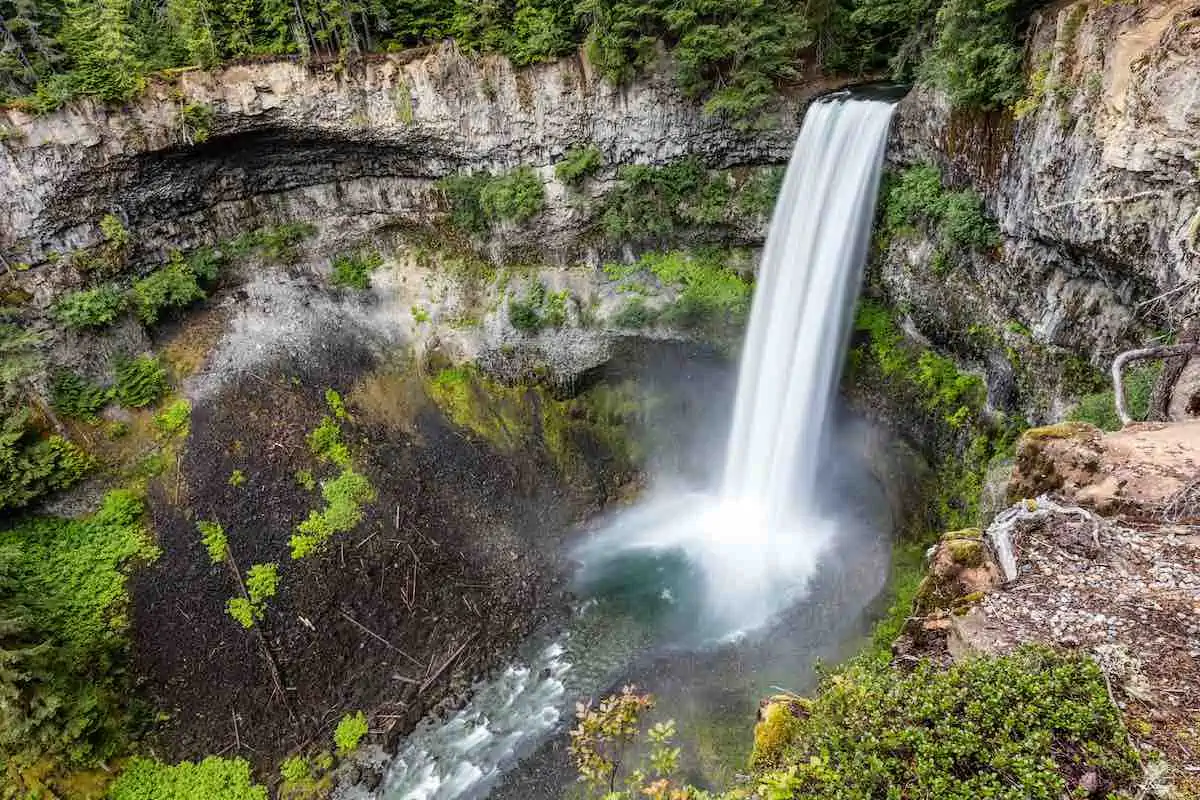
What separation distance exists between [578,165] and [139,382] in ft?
48.8

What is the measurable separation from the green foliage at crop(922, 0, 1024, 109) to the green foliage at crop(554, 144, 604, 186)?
32.0 ft

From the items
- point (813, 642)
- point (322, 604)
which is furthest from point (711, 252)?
point (322, 604)

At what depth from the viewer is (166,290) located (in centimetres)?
1892

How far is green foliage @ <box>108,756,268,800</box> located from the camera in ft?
40.9

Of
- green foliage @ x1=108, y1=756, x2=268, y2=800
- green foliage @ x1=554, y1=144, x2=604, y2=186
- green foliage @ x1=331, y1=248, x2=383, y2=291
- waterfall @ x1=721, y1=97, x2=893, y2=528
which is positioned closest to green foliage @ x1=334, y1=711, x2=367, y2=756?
green foliage @ x1=108, y1=756, x2=268, y2=800

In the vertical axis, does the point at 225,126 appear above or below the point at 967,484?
above

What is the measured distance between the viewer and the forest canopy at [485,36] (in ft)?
51.7

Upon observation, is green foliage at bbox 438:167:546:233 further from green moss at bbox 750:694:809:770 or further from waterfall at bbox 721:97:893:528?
green moss at bbox 750:694:809:770

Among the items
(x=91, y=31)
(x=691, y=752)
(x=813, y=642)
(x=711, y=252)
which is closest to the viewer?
(x=691, y=752)

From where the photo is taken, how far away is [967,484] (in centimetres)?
1369

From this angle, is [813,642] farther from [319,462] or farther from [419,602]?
[319,462]

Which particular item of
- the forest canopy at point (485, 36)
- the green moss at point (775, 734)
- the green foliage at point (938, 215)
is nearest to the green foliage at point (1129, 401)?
the green foliage at point (938, 215)

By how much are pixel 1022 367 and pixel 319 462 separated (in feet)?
60.1

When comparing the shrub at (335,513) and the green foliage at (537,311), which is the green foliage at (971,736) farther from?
the green foliage at (537,311)
